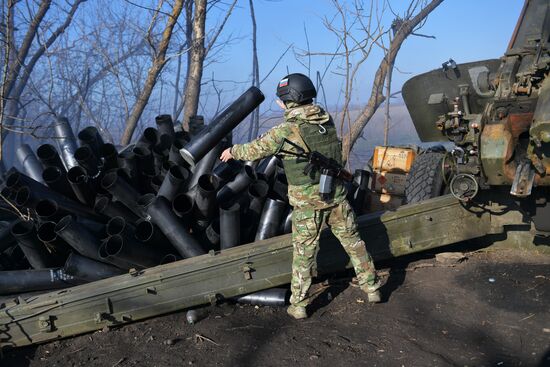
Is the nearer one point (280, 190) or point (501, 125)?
point (501, 125)

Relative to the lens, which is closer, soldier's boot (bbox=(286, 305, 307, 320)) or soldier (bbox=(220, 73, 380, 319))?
soldier (bbox=(220, 73, 380, 319))

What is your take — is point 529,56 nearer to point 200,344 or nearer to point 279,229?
point 279,229

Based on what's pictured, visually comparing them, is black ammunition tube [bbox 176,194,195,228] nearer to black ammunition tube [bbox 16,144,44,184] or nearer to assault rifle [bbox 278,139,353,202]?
assault rifle [bbox 278,139,353,202]

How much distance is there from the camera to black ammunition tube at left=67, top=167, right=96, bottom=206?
5662 mm

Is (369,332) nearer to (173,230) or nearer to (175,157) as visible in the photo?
(173,230)

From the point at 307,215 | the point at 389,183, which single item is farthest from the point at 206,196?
the point at 389,183

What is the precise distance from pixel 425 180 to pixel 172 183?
2719 mm

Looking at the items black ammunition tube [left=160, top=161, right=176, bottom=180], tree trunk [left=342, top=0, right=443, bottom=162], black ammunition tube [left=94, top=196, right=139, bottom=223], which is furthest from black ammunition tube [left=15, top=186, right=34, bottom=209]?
tree trunk [left=342, top=0, right=443, bottom=162]

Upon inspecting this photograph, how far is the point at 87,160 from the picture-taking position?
598cm

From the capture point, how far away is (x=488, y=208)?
525cm

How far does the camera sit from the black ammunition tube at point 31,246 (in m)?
5.11

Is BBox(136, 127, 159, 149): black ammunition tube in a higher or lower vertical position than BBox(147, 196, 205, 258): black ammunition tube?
higher

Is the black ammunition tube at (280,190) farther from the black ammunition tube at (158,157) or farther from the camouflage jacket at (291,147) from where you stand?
the black ammunition tube at (158,157)

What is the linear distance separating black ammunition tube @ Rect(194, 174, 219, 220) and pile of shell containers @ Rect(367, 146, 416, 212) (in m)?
2.24
